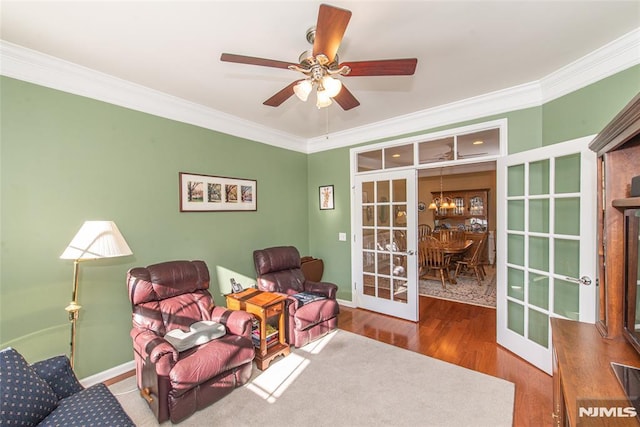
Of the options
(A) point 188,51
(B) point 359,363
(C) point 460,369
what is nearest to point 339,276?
(B) point 359,363

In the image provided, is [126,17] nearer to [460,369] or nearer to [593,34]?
[593,34]

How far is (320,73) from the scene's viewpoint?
1.65 metres

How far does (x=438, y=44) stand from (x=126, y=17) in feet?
7.00

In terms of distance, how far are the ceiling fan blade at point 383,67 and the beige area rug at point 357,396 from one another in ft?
7.68

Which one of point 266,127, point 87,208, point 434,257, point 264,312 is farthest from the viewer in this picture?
point 434,257

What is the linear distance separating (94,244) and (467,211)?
8.05 metres

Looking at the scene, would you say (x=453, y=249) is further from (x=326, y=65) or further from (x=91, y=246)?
(x=91, y=246)

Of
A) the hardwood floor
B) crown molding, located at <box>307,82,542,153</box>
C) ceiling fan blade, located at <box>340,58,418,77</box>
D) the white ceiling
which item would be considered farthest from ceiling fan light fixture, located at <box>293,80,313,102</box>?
the hardwood floor

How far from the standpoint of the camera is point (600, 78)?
2.19 meters

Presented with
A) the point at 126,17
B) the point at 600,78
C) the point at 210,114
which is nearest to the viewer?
the point at 126,17

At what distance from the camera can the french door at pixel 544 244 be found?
212 cm

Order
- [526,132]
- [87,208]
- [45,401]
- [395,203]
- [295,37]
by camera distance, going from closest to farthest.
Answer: [45,401], [295,37], [87,208], [526,132], [395,203]

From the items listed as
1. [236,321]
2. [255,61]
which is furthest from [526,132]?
[236,321]

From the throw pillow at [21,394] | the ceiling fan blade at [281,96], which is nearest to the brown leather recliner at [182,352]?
the throw pillow at [21,394]
